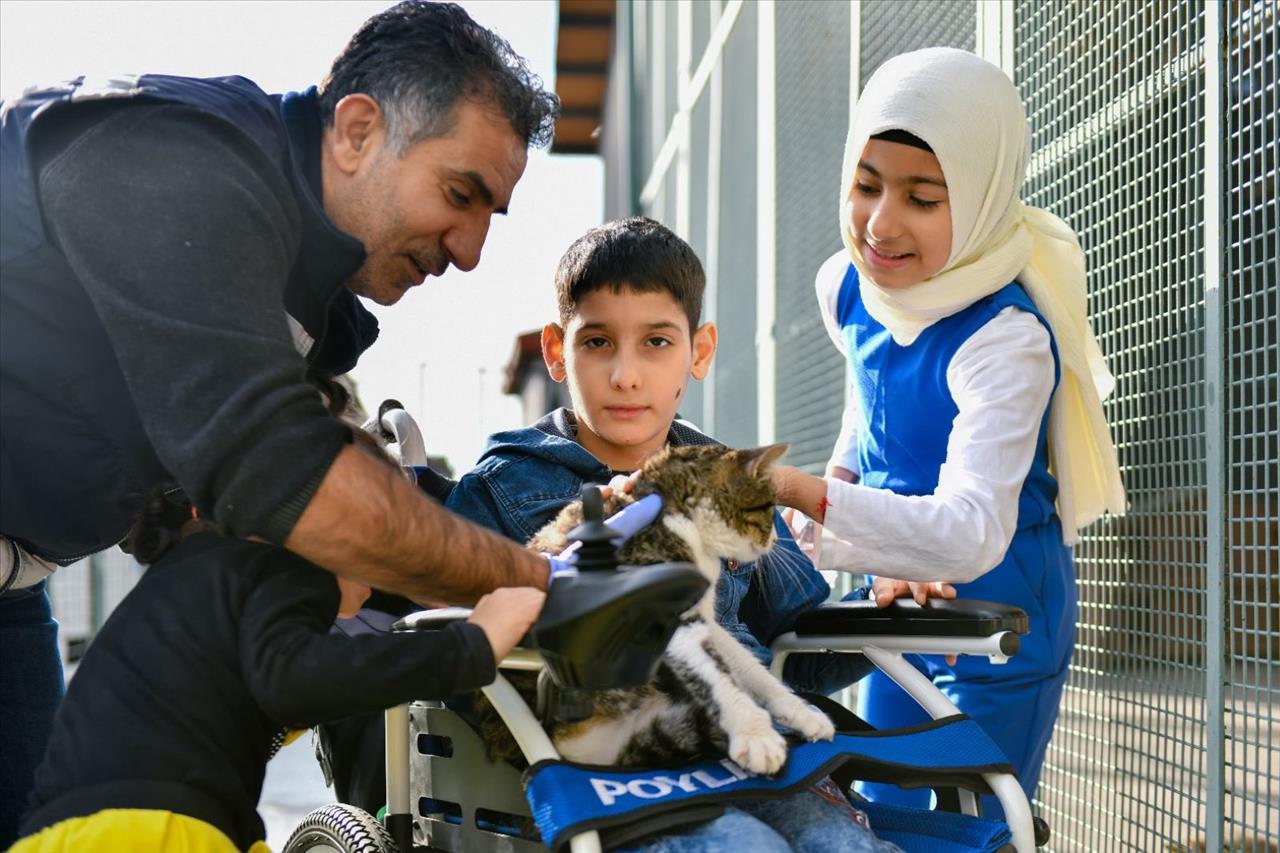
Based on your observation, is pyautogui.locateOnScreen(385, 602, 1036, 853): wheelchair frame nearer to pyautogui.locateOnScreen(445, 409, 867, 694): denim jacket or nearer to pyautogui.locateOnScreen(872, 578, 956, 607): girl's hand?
pyautogui.locateOnScreen(872, 578, 956, 607): girl's hand

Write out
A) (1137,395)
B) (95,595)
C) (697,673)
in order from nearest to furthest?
(697,673) < (1137,395) < (95,595)

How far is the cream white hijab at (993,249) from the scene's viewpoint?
2205mm

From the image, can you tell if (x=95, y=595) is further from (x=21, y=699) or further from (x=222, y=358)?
(x=222, y=358)

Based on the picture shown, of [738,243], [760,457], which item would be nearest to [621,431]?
[760,457]

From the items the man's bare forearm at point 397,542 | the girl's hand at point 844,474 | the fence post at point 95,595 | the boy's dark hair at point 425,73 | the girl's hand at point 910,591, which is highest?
the boy's dark hair at point 425,73

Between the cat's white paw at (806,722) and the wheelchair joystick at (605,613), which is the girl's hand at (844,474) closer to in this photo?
the cat's white paw at (806,722)

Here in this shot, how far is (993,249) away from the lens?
2.25 m

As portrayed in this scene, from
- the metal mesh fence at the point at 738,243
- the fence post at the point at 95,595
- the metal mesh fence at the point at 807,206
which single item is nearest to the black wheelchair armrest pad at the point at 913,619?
the metal mesh fence at the point at 807,206

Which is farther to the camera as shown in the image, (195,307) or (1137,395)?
(1137,395)

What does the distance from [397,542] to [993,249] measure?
4.46 feet

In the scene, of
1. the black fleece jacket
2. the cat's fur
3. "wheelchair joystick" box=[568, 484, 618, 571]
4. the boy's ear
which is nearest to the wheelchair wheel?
the cat's fur

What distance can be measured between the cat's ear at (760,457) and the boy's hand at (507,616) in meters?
0.70

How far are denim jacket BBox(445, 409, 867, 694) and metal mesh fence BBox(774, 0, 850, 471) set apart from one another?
1665 millimetres

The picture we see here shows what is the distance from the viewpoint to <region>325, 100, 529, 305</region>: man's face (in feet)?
5.72
